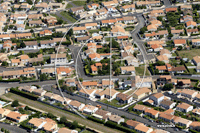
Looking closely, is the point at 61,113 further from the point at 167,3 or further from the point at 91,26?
the point at 167,3

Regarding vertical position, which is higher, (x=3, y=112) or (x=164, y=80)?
(x=164, y=80)

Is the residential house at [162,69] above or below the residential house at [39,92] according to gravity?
above

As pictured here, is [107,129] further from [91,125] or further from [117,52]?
[117,52]

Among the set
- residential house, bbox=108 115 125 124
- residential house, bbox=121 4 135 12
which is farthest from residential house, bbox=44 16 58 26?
residential house, bbox=108 115 125 124

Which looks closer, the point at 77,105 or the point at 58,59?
the point at 77,105

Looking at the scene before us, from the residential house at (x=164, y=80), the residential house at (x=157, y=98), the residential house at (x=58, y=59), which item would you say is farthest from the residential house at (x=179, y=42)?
the residential house at (x=58, y=59)

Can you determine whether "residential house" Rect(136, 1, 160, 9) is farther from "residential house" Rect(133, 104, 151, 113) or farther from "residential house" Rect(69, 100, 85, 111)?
"residential house" Rect(69, 100, 85, 111)

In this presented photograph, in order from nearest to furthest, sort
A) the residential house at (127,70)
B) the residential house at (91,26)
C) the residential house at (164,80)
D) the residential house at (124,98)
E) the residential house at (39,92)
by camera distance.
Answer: the residential house at (124,98)
the residential house at (39,92)
the residential house at (164,80)
the residential house at (127,70)
the residential house at (91,26)

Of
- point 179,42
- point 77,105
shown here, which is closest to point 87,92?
point 77,105

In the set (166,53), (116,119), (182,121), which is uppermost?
(166,53)

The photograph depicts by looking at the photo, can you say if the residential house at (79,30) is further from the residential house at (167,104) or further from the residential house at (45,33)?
the residential house at (167,104)

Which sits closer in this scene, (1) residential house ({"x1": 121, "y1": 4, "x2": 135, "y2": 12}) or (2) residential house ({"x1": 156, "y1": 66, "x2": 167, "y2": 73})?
(2) residential house ({"x1": 156, "y1": 66, "x2": 167, "y2": 73})

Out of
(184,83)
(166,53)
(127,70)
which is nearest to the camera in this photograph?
(184,83)
